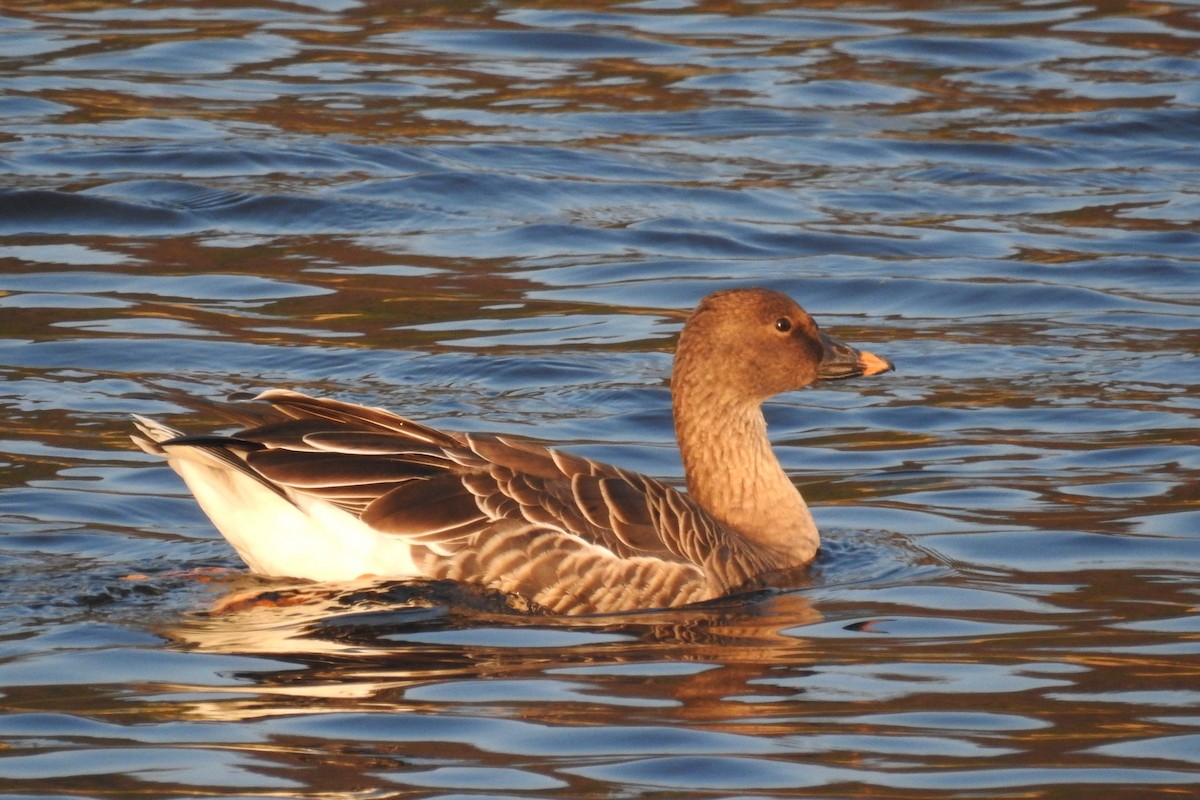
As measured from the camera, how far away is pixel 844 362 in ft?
31.9

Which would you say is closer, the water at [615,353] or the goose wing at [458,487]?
the water at [615,353]

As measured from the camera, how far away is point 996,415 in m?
11.6

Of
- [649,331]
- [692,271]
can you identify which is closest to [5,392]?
[649,331]

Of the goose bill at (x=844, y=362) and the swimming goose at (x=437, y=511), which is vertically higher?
the goose bill at (x=844, y=362)

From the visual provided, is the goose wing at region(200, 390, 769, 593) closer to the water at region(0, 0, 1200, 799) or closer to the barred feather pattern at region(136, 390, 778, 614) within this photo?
the barred feather pattern at region(136, 390, 778, 614)

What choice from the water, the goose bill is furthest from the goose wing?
the goose bill

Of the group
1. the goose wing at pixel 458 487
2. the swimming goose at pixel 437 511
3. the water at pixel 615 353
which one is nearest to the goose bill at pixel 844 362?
the water at pixel 615 353

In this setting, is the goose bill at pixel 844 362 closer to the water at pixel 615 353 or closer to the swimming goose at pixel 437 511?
the water at pixel 615 353

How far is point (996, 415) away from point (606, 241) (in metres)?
4.58

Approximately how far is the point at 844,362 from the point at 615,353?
3.35 metres

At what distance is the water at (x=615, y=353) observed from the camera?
646 cm

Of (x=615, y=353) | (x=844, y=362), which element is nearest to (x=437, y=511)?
(x=844, y=362)

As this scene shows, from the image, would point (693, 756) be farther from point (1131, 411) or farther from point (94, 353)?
point (94, 353)

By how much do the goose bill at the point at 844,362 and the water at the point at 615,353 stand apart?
0.72 m
